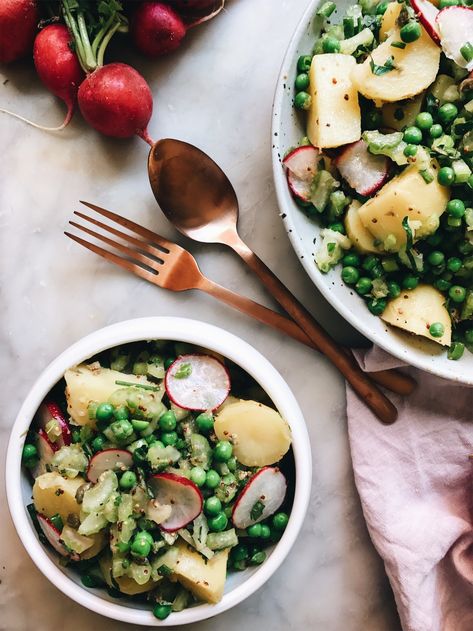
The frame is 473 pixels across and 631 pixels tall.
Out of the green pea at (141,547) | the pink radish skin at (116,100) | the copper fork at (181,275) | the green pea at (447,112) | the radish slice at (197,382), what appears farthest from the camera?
the copper fork at (181,275)

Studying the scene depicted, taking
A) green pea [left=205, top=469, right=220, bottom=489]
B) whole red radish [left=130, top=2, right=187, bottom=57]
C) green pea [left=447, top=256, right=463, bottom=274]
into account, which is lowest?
green pea [left=205, top=469, right=220, bottom=489]

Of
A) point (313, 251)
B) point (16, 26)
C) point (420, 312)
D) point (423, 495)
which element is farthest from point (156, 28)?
point (423, 495)

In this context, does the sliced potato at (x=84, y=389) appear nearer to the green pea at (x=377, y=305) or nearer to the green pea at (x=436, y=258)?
the green pea at (x=377, y=305)

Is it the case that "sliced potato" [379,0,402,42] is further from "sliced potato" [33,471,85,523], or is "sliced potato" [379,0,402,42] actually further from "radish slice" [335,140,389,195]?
"sliced potato" [33,471,85,523]

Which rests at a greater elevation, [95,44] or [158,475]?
[95,44]

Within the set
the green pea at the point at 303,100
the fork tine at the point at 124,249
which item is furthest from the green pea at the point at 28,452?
the green pea at the point at 303,100

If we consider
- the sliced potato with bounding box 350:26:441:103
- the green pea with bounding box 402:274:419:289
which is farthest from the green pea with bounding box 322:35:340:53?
the green pea with bounding box 402:274:419:289

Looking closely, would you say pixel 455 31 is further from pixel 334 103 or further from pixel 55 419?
pixel 55 419
